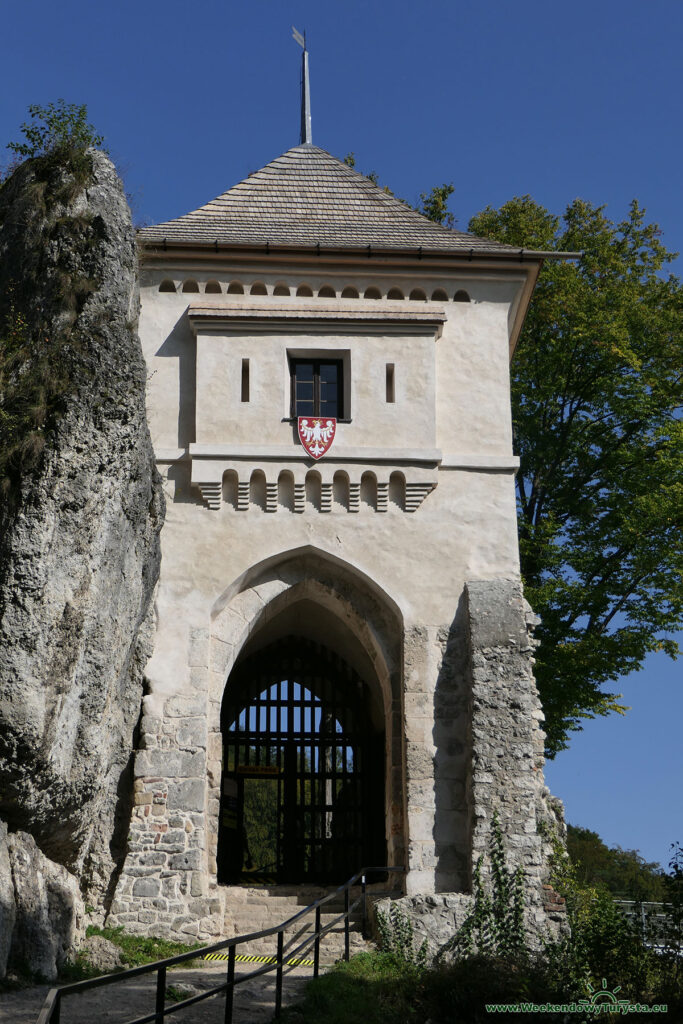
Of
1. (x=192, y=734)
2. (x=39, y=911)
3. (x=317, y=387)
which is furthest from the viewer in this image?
(x=317, y=387)

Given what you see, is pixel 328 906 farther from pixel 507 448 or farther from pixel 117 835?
pixel 507 448

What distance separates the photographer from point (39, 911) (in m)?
10.9

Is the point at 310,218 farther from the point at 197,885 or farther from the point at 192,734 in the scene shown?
the point at 197,885

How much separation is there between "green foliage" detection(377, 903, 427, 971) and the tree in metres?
6.82

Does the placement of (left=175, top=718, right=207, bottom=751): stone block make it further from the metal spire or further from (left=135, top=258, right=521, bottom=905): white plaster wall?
the metal spire

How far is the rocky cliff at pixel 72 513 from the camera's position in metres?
10.9

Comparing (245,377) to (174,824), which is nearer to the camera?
(174,824)

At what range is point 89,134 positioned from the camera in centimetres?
1338

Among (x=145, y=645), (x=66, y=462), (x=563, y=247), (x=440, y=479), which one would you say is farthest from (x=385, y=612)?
(x=563, y=247)

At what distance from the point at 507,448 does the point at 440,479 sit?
1.00m

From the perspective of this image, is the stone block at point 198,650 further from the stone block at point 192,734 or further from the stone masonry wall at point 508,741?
the stone masonry wall at point 508,741

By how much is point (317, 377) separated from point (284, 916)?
6.77 metres

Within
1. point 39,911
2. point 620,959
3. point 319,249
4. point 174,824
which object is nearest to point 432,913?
point 174,824

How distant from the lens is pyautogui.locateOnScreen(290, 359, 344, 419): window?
15.8m
